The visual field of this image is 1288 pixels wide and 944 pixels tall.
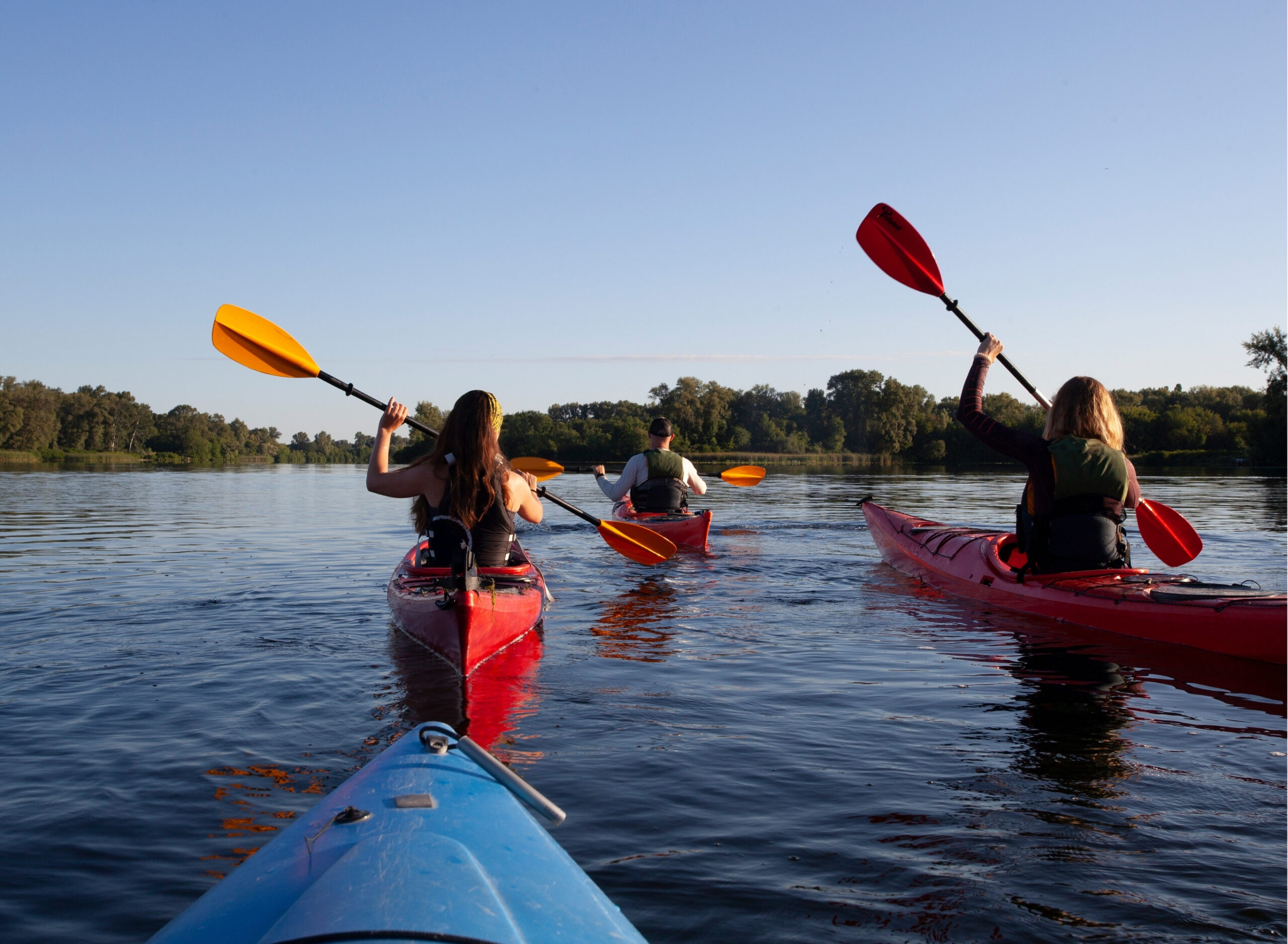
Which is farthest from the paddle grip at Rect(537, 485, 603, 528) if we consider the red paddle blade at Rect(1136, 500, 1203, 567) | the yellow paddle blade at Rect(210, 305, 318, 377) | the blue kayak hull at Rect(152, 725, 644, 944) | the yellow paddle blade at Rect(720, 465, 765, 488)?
the yellow paddle blade at Rect(720, 465, 765, 488)

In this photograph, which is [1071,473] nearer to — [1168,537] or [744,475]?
[1168,537]

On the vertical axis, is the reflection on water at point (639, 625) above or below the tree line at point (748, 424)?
below

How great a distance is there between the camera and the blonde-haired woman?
19.1 ft

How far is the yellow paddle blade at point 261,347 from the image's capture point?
20.3 feet

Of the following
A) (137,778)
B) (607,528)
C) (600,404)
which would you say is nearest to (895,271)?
(607,528)

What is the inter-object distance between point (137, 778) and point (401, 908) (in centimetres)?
248

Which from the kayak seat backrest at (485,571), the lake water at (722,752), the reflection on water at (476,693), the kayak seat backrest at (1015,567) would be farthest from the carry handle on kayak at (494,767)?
the kayak seat backrest at (1015,567)

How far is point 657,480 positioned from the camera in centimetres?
1144

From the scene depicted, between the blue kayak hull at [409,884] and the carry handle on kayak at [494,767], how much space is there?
0.16ft

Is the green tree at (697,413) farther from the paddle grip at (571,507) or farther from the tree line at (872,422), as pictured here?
the paddle grip at (571,507)

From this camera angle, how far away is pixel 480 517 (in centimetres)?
526

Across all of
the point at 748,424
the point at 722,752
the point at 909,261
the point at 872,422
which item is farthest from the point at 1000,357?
the point at 748,424

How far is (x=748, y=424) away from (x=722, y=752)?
10644cm

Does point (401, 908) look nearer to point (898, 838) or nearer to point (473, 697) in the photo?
point (898, 838)
